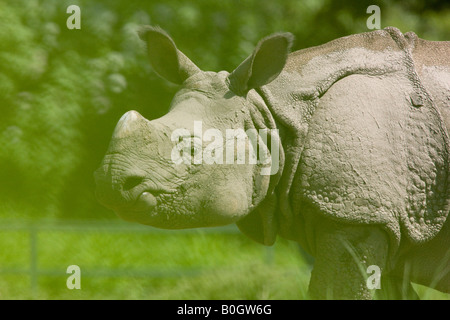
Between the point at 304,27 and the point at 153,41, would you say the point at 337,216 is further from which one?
the point at 304,27

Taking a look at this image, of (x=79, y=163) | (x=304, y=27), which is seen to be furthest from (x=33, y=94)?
→ (x=304, y=27)

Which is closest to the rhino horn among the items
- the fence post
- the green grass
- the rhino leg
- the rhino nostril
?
the rhino nostril

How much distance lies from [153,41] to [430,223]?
6.45ft

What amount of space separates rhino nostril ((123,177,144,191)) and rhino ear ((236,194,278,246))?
3.03ft

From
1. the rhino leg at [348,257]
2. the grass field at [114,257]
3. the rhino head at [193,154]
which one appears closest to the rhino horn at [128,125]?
the rhino head at [193,154]

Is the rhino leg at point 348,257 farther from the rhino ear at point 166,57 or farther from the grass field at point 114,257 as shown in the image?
the grass field at point 114,257

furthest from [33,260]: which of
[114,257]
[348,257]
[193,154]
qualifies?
[348,257]

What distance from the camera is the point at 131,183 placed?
412 centimetres

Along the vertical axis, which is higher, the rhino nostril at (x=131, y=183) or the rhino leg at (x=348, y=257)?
the rhino nostril at (x=131, y=183)

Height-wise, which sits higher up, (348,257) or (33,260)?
(33,260)

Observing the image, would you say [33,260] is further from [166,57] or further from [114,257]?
[166,57]

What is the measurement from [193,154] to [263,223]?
77cm

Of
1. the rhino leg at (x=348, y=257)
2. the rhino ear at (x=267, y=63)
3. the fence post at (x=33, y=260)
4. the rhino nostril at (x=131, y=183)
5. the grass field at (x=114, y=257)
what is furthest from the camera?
the fence post at (x=33, y=260)

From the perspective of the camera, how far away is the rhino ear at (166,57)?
479cm
